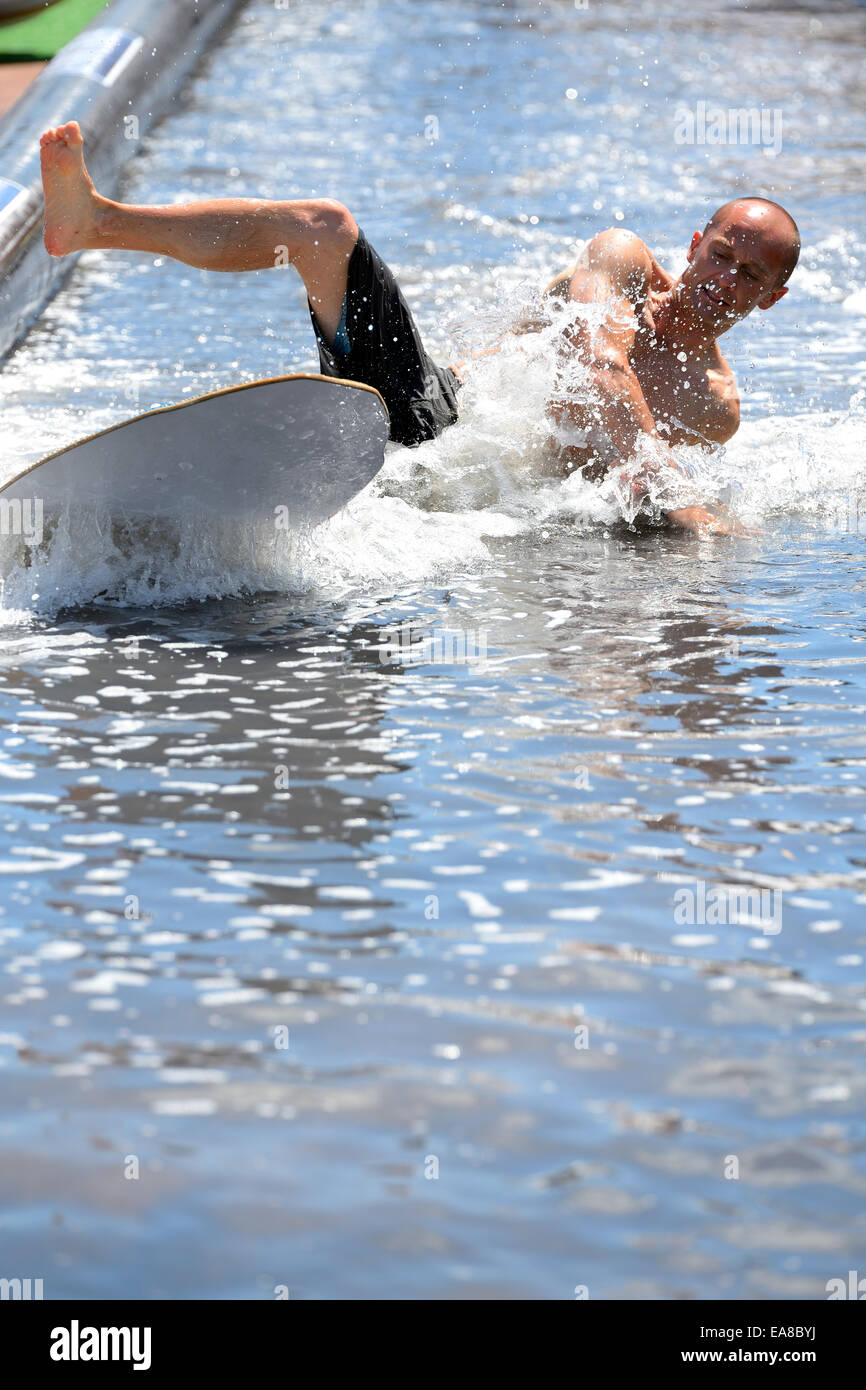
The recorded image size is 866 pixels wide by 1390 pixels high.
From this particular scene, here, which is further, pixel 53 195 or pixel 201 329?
pixel 201 329

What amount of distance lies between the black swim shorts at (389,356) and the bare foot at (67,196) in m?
0.67

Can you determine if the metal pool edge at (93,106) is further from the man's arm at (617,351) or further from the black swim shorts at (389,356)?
the man's arm at (617,351)

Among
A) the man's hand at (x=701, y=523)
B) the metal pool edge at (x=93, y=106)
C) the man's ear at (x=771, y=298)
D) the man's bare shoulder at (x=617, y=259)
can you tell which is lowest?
the man's hand at (x=701, y=523)

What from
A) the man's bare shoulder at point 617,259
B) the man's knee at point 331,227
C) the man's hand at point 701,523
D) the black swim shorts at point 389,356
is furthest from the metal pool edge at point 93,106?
the man's hand at point 701,523

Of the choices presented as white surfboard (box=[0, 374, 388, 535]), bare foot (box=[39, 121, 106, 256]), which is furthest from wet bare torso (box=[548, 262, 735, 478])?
bare foot (box=[39, 121, 106, 256])

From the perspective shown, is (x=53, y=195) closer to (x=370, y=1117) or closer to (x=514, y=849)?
(x=514, y=849)

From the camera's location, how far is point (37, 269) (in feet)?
27.9

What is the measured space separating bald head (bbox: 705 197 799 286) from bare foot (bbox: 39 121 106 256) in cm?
195

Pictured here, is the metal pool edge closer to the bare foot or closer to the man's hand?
the bare foot

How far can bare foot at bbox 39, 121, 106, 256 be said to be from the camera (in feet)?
14.0

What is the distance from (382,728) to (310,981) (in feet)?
3.43

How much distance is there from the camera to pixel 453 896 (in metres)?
2.76

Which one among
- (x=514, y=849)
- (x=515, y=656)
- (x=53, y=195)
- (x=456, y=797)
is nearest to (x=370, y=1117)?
(x=514, y=849)

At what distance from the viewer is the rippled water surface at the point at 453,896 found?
205cm
